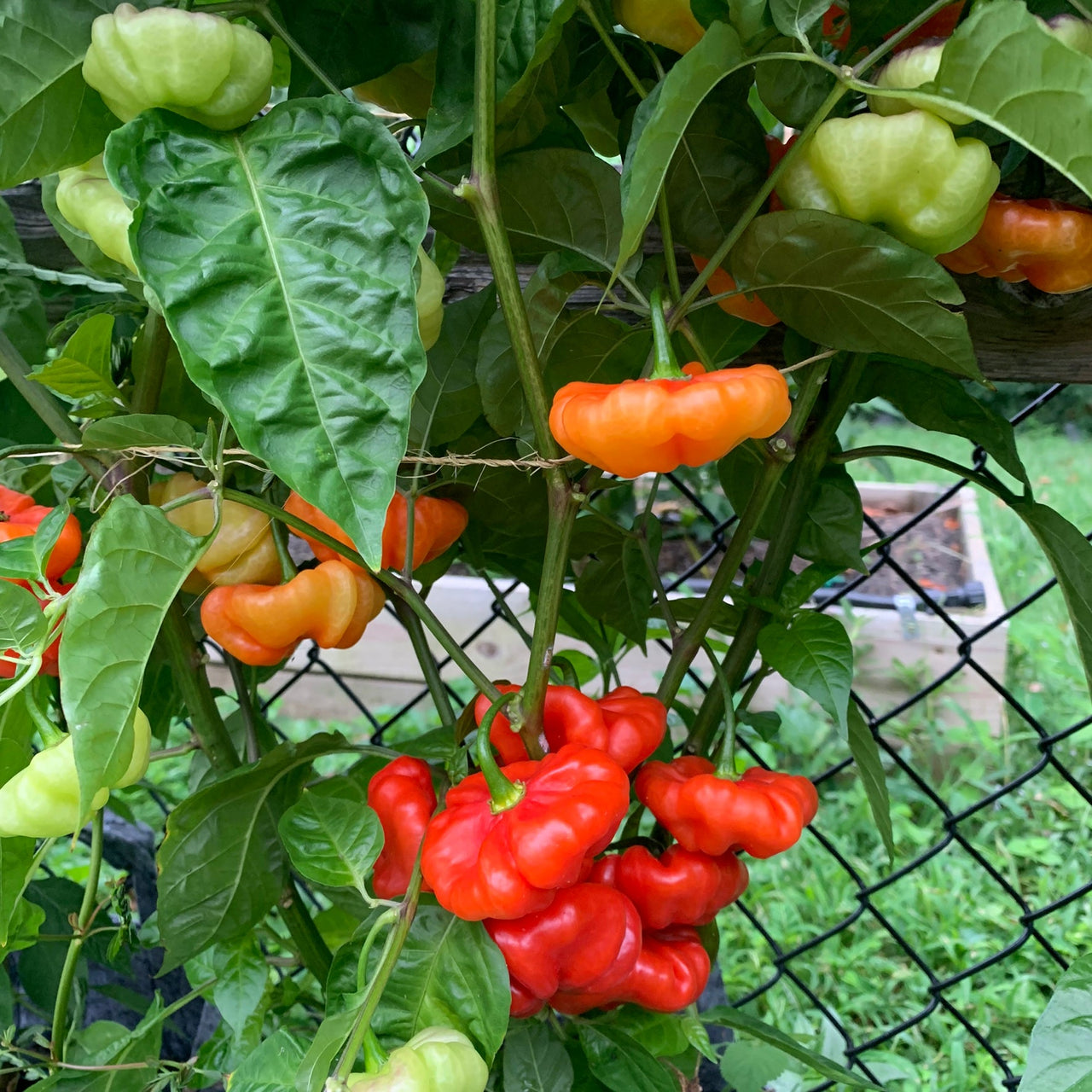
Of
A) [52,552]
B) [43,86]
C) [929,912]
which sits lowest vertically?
[929,912]

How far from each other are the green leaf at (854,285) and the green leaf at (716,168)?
31 mm

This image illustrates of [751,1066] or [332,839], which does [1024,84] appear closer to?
[332,839]

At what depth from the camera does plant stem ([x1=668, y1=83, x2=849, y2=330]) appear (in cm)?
48

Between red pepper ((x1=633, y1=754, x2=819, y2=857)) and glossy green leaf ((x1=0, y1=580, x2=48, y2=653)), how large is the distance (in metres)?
0.35

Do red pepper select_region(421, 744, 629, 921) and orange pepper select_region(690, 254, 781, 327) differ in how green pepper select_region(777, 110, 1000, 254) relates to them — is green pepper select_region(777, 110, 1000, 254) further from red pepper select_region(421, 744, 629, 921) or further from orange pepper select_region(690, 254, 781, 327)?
red pepper select_region(421, 744, 629, 921)

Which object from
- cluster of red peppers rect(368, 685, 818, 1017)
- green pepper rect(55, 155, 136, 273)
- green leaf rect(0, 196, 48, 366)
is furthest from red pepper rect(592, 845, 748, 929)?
green leaf rect(0, 196, 48, 366)

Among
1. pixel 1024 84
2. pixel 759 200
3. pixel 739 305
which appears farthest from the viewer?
pixel 739 305

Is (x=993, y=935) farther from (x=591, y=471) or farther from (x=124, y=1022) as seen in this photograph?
(x=591, y=471)

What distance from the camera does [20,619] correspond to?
0.48 metres

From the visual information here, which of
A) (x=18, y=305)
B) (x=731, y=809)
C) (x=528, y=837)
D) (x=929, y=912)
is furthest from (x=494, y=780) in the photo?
(x=929, y=912)

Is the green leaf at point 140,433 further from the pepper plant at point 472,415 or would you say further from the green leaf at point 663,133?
the green leaf at point 663,133

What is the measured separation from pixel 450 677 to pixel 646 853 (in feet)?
4.98

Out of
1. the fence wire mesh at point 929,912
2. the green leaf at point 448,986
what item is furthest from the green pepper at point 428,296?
the fence wire mesh at point 929,912

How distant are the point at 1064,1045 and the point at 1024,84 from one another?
1.41 ft
